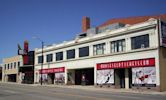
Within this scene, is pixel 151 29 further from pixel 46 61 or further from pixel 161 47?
pixel 46 61

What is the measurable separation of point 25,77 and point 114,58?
33851 millimetres

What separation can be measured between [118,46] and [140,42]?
14.0 ft

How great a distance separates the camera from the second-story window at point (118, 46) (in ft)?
118

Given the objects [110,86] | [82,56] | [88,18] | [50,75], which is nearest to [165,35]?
[110,86]

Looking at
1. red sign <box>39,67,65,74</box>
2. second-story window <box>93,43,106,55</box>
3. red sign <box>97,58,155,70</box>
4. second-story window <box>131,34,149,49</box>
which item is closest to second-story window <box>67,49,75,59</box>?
red sign <box>39,67,65,74</box>

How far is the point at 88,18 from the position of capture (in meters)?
68.1

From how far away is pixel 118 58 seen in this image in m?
36.2

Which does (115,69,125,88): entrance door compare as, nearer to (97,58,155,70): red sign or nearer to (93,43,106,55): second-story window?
(97,58,155,70): red sign

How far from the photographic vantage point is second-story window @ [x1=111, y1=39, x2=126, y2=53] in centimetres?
3607

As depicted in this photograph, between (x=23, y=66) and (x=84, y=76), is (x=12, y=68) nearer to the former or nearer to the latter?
(x=23, y=66)

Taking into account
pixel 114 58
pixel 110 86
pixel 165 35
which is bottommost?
pixel 110 86

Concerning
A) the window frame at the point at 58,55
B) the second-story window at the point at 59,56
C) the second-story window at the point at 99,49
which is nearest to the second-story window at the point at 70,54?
the window frame at the point at 58,55

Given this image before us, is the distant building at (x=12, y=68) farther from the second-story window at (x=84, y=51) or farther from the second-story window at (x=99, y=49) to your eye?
the second-story window at (x=99, y=49)

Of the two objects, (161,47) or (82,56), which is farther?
(82,56)
